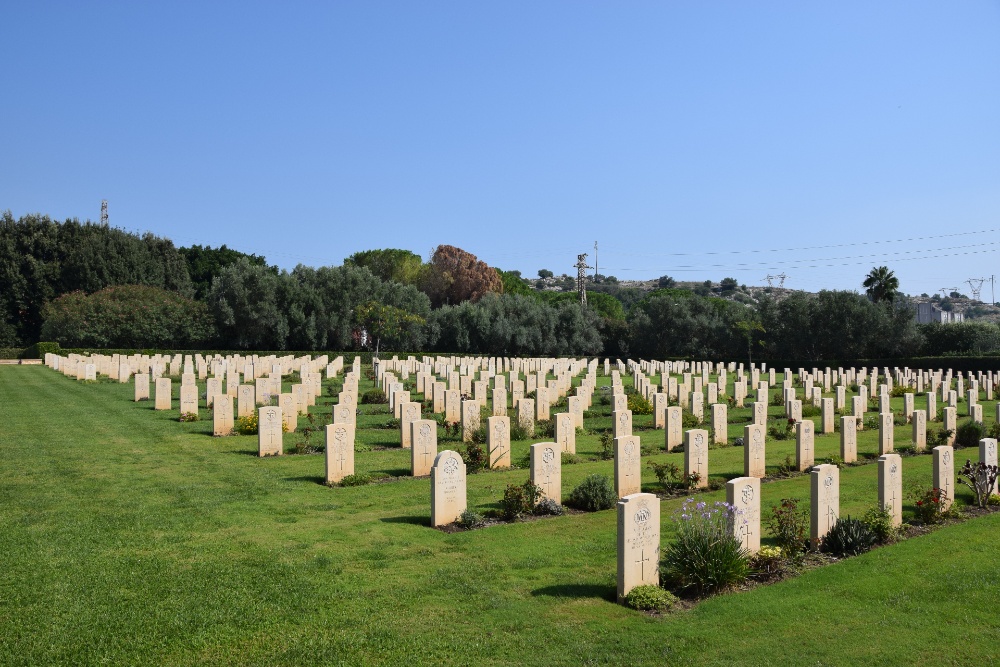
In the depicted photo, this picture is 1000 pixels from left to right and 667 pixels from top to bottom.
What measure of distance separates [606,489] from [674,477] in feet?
6.78

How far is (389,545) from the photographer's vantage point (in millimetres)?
9688

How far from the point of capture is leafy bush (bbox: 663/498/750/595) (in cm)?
818

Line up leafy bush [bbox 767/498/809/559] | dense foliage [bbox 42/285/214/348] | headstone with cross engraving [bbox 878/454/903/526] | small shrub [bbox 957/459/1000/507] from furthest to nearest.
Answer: dense foliage [bbox 42/285/214/348]
small shrub [bbox 957/459/1000/507]
headstone with cross engraving [bbox 878/454/903/526]
leafy bush [bbox 767/498/809/559]

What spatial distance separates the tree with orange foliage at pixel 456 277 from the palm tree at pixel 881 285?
38.1 m

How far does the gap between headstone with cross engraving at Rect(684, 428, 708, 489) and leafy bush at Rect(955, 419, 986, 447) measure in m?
9.75

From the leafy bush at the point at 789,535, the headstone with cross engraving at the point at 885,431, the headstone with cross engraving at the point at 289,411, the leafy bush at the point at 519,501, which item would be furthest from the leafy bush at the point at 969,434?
the headstone with cross engraving at the point at 289,411

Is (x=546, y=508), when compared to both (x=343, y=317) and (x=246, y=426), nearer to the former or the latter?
(x=246, y=426)

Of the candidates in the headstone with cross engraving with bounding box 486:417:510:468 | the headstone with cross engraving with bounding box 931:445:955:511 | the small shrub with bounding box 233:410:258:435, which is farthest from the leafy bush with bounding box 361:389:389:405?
the headstone with cross engraving with bounding box 931:445:955:511

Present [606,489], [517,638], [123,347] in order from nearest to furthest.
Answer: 1. [517,638]
2. [606,489]
3. [123,347]

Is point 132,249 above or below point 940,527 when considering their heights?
above

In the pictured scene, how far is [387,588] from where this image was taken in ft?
26.2

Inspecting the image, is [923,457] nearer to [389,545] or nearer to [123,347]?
[389,545]

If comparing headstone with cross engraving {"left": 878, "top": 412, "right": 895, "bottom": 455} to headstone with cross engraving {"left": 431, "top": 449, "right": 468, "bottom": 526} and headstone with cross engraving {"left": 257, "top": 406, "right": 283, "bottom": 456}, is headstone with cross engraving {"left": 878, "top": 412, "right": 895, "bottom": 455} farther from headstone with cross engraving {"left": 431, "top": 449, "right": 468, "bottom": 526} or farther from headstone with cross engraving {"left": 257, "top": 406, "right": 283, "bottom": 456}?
headstone with cross engraving {"left": 257, "top": 406, "right": 283, "bottom": 456}

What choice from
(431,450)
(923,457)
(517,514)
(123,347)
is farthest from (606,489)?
(123,347)
